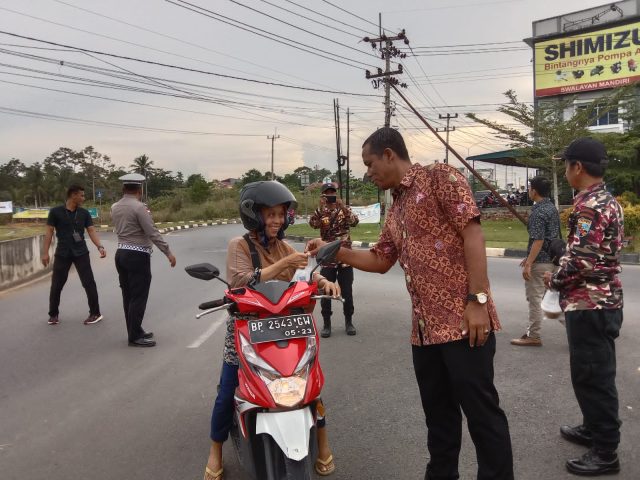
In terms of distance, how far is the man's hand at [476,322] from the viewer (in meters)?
2.12

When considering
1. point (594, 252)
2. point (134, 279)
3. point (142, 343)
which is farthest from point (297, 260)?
point (142, 343)

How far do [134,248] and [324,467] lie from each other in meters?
3.18

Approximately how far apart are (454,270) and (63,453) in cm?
251

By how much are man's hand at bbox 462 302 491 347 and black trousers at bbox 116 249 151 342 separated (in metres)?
3.73

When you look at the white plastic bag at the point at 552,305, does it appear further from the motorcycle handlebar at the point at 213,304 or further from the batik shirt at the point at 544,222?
the motorcycle handlebar at the point at 213,304

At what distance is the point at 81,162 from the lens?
64.2 metres

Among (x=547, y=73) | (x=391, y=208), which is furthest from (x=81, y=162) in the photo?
(x=391, y=208)

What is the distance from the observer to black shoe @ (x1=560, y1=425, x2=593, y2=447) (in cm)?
299

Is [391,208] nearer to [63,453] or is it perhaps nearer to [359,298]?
[63,453]

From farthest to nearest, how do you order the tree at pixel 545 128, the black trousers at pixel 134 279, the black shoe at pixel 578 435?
1. the tree at pixel 545 128
2. the black trousers at pixel 134 279
3. the black shoe at pixel 578 435

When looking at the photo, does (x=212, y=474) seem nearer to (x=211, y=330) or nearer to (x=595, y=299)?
(x=595, y=299)

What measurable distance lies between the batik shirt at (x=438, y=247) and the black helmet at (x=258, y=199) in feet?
2.24

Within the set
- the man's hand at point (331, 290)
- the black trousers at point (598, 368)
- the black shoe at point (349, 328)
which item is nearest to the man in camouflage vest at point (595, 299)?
the black trousers at point (598, 368)

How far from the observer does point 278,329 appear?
221 cm
